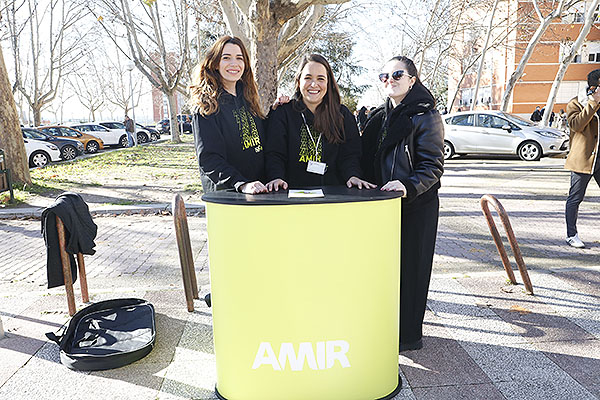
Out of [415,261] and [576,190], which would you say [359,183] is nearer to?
[415,261]

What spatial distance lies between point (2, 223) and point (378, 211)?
25.9ft

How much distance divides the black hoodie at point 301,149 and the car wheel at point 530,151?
46.8 feet

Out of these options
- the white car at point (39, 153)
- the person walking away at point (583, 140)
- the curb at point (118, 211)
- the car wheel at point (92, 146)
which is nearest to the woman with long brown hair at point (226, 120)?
the person walking away at point (583, 140)

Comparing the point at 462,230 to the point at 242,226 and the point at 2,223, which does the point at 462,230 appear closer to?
the point at 242,226

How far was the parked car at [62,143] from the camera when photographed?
813 inches

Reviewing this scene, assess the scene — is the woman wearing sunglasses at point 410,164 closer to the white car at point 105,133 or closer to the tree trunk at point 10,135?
the tree trunk at point 10,135

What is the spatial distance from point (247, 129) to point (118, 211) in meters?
6.28

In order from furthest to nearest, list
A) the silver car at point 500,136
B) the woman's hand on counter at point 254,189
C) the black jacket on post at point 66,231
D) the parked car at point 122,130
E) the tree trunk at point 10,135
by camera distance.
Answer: the parked car at point 122,130
the silver car at point 500,136
the tree trunk at point 10,135
the black jacket on post at point 66,231
the woman's hand on counter at point 254,189

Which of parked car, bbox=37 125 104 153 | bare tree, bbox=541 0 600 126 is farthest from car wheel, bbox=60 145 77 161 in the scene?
bare tree, bbox=541 0 600 126

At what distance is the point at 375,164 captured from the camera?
3535 mm

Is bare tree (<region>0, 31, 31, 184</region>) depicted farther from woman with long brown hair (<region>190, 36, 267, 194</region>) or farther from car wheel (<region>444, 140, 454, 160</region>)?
car wheel (<region>444, 140, 454, 160</region>)

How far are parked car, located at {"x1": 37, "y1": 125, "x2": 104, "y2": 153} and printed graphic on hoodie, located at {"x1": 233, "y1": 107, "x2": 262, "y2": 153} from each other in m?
22.8

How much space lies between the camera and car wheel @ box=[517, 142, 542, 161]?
15969 millimetres

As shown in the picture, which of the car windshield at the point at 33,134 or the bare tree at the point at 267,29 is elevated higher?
the bare tree at the point at 267,29
